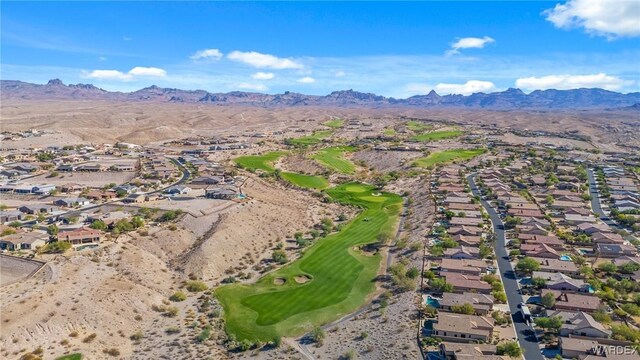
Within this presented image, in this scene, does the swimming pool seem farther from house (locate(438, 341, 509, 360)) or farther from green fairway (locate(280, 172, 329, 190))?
green fairway (locate(280, 172, 329, 190))

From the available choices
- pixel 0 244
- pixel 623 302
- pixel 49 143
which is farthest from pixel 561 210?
pixel 49 143

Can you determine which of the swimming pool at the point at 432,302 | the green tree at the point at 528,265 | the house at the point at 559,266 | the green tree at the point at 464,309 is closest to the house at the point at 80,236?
the swimming pool at the point at 432,302

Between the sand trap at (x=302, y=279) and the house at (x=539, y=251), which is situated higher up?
the house at (x=539, y=251)

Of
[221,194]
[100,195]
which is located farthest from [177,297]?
[100,195]

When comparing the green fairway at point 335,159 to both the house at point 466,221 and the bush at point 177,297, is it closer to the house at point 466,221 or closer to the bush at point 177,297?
the house at point 466,221

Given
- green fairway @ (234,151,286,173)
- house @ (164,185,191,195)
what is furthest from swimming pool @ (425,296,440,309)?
green fairway @ (234,151,286,173)

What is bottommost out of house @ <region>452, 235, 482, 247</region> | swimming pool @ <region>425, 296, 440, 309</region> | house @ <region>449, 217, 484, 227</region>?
swimming pool @ <region>425, 296, 440, 309</region>

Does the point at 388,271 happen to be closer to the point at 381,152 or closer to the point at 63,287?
the point at 63,287
